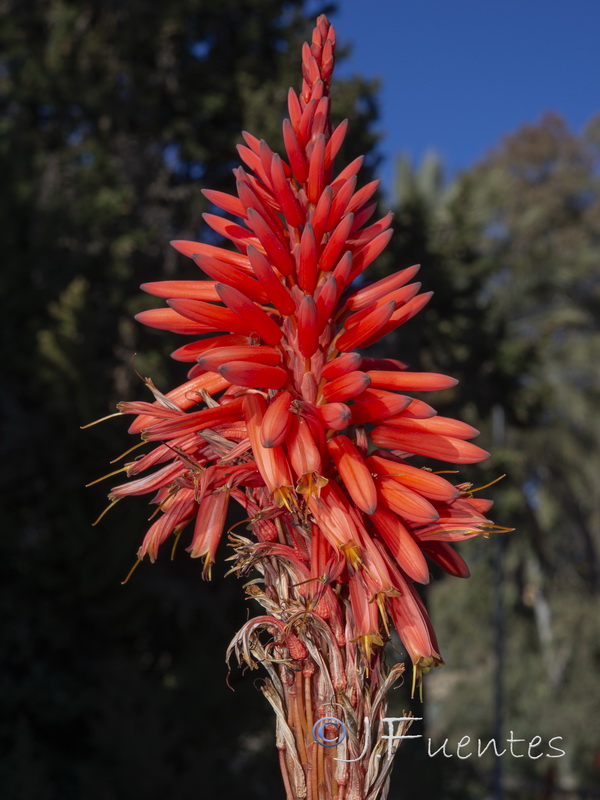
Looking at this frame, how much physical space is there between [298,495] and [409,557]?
0.78ft

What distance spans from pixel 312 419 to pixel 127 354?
7.29 meters

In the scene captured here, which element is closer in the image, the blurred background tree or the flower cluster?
the flower cluster

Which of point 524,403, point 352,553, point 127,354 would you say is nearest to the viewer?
point 352,553

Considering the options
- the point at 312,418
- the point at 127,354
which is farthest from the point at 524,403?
the point at 312,418

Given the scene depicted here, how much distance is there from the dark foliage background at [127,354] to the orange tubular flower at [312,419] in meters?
5.89

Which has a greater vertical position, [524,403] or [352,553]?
[524,403]

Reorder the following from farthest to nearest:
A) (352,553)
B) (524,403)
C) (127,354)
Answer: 1. (524,403)
2. (127,354)
3. (352,553)

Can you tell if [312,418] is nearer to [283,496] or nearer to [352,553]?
[283,496]

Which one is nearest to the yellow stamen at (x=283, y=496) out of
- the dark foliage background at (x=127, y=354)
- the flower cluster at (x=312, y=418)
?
the flower cluster at (x=312, y=418)

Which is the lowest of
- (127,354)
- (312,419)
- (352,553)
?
(352,553)

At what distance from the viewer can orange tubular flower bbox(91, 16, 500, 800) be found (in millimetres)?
1339

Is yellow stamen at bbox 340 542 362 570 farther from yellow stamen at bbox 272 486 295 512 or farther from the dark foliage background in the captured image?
the dark foliage background

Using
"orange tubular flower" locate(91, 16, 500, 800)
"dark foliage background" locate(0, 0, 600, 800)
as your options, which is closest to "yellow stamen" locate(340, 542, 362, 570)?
"orange tubular flower" locate(91, 16, 500, 800)

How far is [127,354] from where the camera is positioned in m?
8.36
